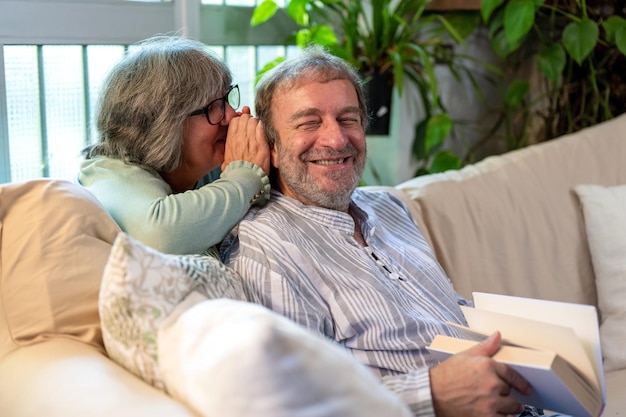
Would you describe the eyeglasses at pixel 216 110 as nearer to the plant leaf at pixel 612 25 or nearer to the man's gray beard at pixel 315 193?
the man's gray beard at pixel 315 193

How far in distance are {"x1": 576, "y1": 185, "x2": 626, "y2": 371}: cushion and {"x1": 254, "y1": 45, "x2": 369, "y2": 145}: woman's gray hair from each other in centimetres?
93

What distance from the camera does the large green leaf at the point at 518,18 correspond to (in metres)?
2.93

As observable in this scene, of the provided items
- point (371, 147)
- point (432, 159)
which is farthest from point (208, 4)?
point (432, 159)

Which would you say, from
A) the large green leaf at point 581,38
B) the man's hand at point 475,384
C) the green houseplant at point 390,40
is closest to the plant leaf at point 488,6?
the green houseplant at point 390,40

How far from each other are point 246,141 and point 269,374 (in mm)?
892

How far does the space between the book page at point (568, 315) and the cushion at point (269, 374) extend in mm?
474

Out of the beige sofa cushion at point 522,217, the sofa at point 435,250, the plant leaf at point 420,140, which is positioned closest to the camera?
the sofa at point 435,250

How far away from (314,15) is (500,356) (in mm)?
1887

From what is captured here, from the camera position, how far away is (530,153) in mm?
2691

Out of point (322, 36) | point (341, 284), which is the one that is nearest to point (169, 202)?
point (341, 284)

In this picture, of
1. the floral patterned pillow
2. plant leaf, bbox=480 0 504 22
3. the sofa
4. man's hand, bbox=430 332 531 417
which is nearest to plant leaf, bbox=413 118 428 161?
plant leaf, bbox=480 0 504 22

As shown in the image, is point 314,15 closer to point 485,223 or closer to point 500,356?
point 485,223

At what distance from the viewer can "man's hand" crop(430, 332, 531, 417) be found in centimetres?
147

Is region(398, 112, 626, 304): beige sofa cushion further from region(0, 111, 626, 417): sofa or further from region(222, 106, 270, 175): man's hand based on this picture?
region(222, 106, 270, 175): man's hand
